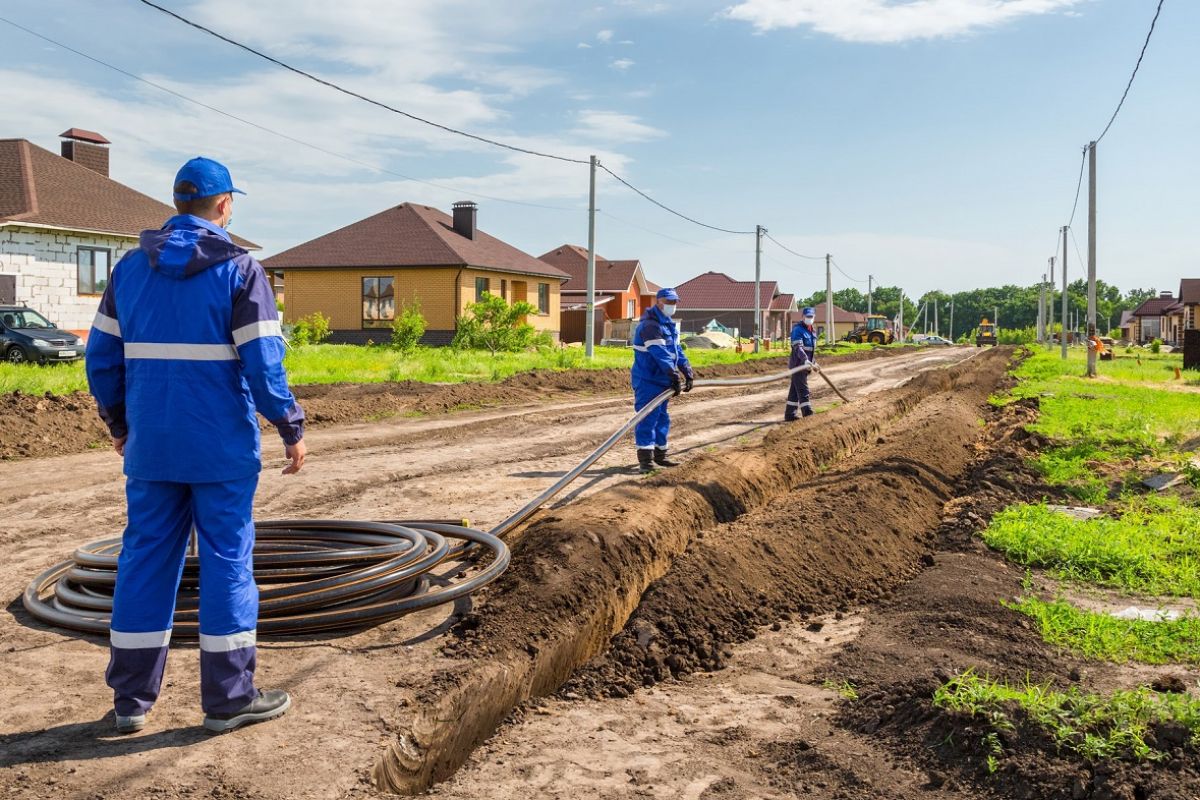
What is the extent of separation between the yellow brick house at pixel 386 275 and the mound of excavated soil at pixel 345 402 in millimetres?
11742

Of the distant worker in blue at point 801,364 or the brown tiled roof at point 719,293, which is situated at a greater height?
the brown tiled roof at point 719,293

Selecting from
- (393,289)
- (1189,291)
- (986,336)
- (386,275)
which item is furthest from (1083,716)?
(1189,291)

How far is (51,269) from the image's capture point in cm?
2584

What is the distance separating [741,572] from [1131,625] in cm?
228

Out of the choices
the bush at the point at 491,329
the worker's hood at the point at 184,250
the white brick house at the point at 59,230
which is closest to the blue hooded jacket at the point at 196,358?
the worker's hood at the point at 184,250

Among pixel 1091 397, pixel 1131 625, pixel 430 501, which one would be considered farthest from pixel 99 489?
pixel 1091 397

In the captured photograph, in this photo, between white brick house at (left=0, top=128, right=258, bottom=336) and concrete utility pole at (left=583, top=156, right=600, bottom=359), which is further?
concrete utility pole at (left=583, top=156, right=600, bottom=359)

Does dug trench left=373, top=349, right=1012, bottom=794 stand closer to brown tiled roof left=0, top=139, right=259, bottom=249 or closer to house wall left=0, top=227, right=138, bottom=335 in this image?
brown tiled roof left=0, top=139, right=259, bottom=249

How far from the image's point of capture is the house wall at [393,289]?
3578 centimetres

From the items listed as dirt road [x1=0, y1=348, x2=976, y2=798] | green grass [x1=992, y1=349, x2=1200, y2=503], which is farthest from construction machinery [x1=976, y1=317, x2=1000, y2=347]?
dirt road [x1=0, y1=348, x2=976, y2=798]

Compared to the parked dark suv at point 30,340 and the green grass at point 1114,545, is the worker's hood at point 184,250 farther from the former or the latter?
the parked dark suv at point 30,340

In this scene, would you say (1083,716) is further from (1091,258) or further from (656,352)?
(1091,258)

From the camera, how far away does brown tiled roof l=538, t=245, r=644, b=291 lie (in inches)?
2405

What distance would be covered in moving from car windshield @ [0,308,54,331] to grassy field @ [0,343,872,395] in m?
1.49
